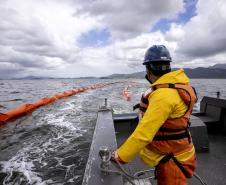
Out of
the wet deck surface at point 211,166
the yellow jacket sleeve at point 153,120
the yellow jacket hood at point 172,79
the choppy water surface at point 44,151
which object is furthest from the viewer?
the choppy water surface at point 44,151

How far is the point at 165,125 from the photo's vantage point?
191cm

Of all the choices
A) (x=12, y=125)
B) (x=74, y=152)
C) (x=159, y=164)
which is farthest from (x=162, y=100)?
(x=12, y=125)

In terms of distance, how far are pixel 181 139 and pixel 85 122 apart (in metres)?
8.35

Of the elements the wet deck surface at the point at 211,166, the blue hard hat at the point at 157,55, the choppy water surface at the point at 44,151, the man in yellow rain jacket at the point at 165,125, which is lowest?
the choppy water surface at the point at 44,151

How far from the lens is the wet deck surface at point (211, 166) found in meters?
3.58

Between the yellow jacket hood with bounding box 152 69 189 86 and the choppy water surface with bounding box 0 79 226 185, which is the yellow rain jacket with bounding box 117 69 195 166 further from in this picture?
the choppy water surface with bounding box 0 79 226 185

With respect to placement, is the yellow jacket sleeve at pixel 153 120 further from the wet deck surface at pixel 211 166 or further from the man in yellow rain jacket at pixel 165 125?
the wet deck surface at pixel 211 166

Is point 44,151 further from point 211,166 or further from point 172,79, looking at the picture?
point 172,79

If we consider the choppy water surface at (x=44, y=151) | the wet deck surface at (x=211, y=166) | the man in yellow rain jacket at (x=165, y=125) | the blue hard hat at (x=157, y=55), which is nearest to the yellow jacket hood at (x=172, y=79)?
the man in yellow rain jacket at (x=165, y=125)

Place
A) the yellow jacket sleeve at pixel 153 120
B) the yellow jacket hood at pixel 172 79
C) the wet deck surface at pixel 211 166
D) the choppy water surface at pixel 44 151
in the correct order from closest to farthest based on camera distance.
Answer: the yellow jacket sleeve at pixel 153 120 < the yellow jacket hood at pixel 172 79 < the wet deck surface at pixel 211 166 < the choppy water surface at pixel 44 151

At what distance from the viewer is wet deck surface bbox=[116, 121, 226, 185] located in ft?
11.8

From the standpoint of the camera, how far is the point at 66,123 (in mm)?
9859

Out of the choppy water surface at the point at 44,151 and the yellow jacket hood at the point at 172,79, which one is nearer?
the yellow jacket hood at the point at 172,79

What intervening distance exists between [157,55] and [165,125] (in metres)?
0.63
